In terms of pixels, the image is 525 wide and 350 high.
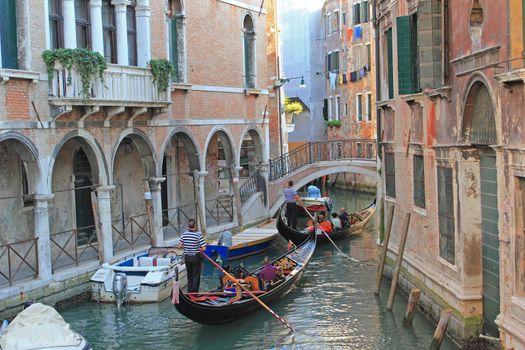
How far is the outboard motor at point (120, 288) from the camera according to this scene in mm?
11648

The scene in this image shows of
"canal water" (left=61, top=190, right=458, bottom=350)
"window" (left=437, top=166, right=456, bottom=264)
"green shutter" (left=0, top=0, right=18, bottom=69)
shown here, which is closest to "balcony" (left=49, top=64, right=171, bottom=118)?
"green shutter" (left=0, top=0, right=18, bottom=69)

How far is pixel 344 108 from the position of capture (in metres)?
30.2

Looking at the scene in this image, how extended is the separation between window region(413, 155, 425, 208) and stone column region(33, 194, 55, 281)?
5.25 meters

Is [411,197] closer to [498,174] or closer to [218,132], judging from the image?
[498,174]

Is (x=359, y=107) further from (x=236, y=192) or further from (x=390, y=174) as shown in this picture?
(x=390, y=174)

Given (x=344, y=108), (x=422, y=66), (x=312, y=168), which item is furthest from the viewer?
(x=344, y=108)

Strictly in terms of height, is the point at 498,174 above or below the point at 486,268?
above

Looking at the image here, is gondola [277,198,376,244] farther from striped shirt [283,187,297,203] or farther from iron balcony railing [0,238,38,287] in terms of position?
iron balcony railing [0,238,38,287]

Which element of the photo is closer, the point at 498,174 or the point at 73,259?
the point at 498,174

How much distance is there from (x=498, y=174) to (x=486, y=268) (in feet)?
4.73

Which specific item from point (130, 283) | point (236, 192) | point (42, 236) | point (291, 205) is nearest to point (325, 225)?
point (291, 205)

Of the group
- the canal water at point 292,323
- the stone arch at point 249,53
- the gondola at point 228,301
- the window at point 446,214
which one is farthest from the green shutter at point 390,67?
the stone arch at point 249,53

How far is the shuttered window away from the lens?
10.2 meters

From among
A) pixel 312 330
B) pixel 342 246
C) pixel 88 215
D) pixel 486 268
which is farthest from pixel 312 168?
pixel 486 268
